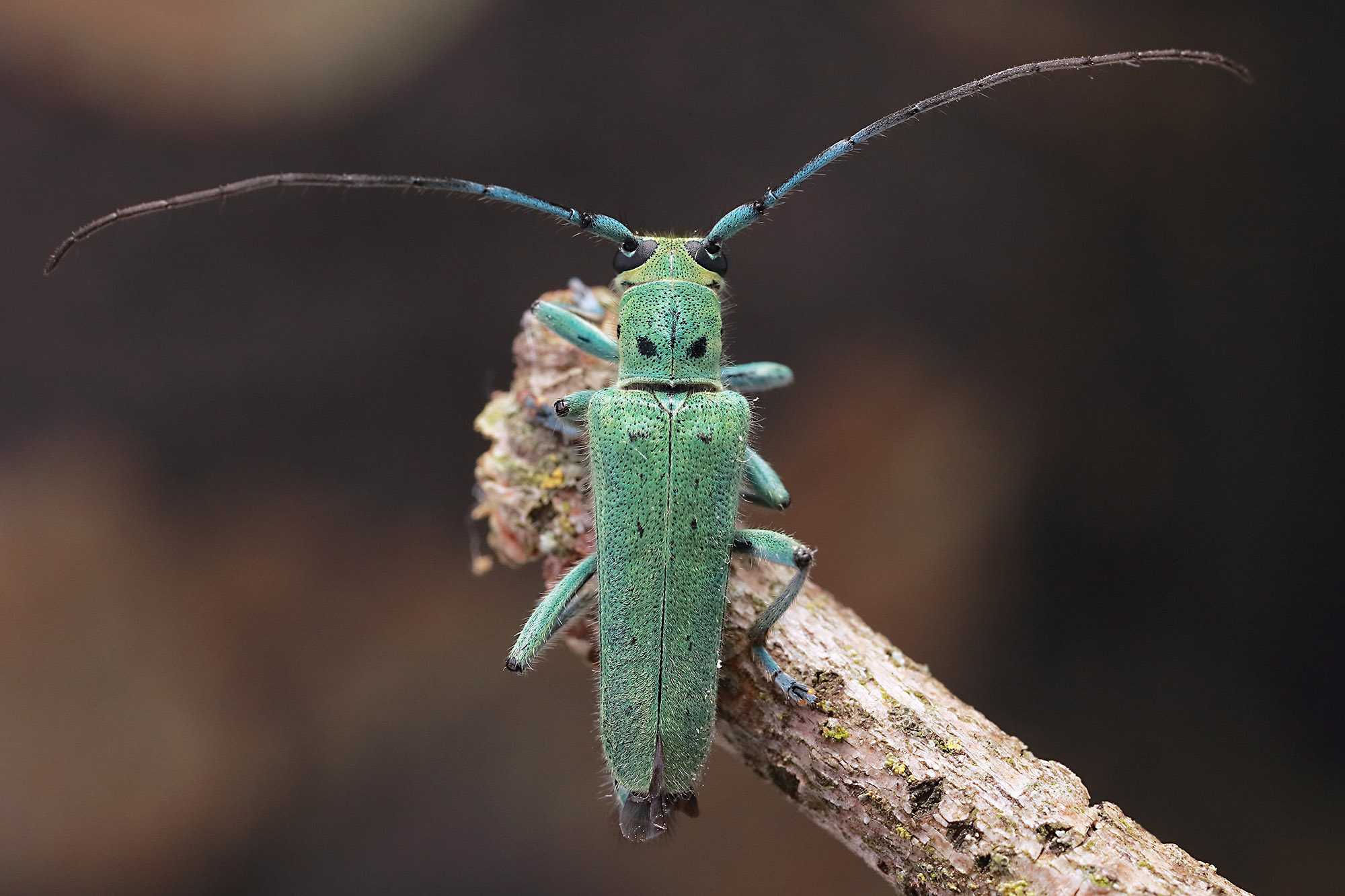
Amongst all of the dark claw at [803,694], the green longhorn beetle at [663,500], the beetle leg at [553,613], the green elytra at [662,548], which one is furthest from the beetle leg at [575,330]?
the dark claw at [803,694]

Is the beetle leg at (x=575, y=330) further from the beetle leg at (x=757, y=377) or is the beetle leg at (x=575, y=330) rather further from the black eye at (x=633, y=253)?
the beetle leg at (x=757, y=377)

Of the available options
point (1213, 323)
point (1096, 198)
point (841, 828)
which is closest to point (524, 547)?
point (841, 828)

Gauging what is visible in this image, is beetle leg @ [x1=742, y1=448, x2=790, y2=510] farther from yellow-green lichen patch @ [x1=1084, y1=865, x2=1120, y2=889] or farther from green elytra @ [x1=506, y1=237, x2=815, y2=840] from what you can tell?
yellow-green lichen patch @ [x1=1084, y1=865, x2=1120, y2=889]

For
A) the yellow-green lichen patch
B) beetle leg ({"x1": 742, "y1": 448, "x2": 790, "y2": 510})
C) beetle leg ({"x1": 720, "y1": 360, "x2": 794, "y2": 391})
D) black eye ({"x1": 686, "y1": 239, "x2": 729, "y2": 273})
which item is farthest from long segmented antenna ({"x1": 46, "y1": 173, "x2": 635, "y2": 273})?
the yellow-green lichen patch

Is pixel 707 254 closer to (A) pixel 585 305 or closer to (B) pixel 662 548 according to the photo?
(A) pixel 585 305

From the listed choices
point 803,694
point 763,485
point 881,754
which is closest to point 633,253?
point 763,485

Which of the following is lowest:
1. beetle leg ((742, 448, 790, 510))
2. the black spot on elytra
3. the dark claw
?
the black spot on elytra
